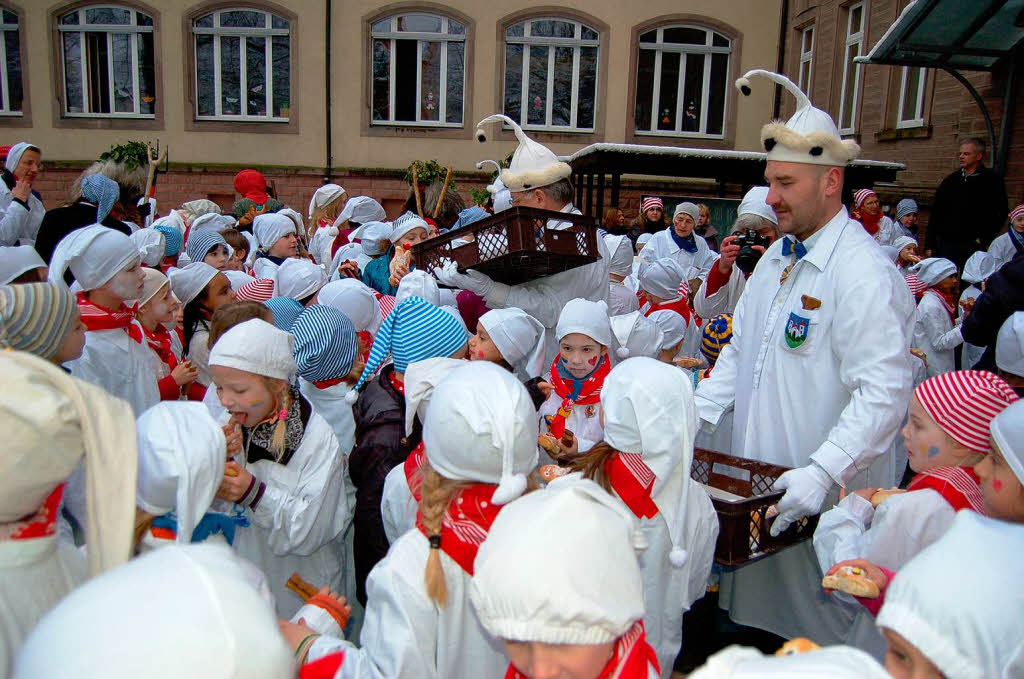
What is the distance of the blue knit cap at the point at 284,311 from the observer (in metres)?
4.38

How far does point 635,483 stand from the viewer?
8.62 feet

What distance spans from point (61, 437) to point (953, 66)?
38.5ft

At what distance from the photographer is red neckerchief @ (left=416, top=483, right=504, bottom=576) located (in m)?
2.07

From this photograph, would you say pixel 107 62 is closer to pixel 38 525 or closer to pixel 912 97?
pixel 912 97

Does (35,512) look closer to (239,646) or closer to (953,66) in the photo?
(239,646)

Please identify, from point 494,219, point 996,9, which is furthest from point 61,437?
point 996,9

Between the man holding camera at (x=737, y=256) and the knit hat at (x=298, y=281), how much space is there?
2.67 meters

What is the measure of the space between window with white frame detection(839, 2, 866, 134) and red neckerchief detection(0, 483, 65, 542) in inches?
629

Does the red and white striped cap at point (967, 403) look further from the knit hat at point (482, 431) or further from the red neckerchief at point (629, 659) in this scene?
the red neckerchief at point (629, 659)

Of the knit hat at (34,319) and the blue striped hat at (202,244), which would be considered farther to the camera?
the blue striped hat at (202,244)

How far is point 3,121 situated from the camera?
16969 millimetres

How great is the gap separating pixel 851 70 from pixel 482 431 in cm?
1587

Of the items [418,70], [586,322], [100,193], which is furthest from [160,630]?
[418,70]

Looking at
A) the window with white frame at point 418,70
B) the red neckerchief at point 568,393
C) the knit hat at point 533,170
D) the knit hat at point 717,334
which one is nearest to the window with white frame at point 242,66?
the window with white frame at point 418,70
